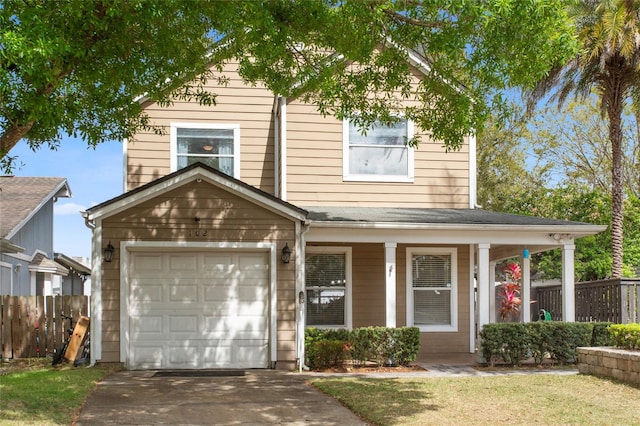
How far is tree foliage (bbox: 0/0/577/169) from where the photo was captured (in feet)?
27.6

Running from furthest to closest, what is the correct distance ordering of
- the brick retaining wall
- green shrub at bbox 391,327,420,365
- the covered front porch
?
the covered front porch
green shrub at bbox 391,327,420,365
the brick retaining wall

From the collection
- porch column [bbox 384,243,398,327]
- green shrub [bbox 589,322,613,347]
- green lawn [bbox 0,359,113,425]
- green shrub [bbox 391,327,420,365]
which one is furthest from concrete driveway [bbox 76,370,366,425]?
green shrub [bbox 589,322,613,347]

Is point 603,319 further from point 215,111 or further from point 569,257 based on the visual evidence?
point 215,111

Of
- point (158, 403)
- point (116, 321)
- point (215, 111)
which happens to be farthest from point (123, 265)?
point (215, 111)

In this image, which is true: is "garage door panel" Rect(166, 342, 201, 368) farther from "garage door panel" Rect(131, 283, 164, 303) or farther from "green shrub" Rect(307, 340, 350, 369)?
"green shrub" Rect(307, 340, 350, 369)

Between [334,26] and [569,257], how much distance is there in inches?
284

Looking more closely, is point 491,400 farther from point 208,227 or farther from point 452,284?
point 452,284

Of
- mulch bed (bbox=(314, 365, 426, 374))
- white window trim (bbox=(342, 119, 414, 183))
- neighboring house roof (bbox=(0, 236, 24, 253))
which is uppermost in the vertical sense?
white window trim (bbox=(342, 119, 414, 183))

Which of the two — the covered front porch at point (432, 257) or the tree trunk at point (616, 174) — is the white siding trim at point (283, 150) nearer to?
the covered front porch at point (432, 257)

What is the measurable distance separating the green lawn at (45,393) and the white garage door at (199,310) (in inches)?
42.5

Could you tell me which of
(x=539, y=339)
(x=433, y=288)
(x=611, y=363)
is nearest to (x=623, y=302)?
(x=539, y=339)

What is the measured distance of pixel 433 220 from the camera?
45.4 ft

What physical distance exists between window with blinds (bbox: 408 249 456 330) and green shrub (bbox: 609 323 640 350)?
14.4 ft

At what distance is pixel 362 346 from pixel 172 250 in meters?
3.90
